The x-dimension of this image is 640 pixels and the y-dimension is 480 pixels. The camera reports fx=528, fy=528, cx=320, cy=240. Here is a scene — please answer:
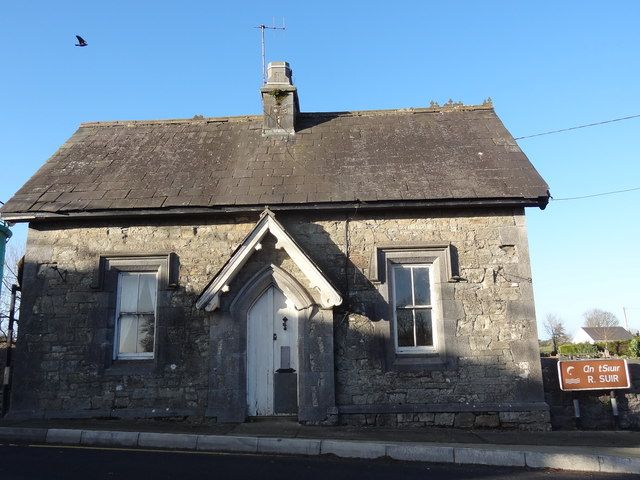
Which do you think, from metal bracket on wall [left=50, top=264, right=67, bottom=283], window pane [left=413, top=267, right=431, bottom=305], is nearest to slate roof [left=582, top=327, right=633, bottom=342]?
window pane [left=413, top=267, right=431, bottom=305]

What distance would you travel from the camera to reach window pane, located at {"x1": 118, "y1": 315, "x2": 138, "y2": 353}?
408 inches

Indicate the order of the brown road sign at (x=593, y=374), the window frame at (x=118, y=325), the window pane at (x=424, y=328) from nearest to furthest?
1. the brown road sign at (x=593, y=374)
2. the window pane at (x=424, y=328)
3. the window frame at (x=118, y=325)

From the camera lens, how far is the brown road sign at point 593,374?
31.6 ft

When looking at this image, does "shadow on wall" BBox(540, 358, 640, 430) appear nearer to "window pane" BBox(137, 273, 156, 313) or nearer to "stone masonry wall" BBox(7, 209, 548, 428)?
"stone masonry wall" BBox(7, 209, 548, 428)

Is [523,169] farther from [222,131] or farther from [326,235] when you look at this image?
[222,131]

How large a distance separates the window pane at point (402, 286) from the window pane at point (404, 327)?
17cm

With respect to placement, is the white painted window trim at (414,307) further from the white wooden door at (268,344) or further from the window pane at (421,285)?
the white wooden door at (268,344)

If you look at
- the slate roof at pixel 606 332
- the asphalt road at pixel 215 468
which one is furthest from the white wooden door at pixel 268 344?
the slate roof at pixel 606 332

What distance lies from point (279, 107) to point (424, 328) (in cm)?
638

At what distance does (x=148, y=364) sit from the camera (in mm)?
10078

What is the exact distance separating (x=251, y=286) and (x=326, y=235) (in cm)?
177

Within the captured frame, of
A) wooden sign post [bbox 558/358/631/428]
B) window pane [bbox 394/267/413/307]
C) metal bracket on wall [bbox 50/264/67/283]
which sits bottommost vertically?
wooden sign post [bbox 558/358/631/428]

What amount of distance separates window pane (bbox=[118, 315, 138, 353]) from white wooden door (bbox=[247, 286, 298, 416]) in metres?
2.33

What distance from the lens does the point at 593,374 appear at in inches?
380
